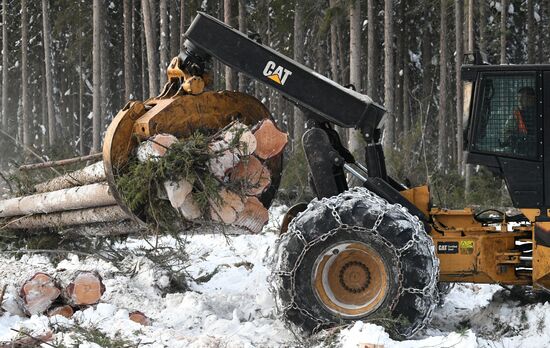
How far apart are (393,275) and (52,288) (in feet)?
10.5

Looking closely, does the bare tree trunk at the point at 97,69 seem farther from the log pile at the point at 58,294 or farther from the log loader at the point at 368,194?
the log loader at the point at 368,194

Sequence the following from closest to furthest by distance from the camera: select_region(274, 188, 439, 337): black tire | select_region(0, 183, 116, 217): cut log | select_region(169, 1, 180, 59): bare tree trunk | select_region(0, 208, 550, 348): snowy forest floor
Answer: select_region(0, 208, 550, 348): snowy forest floor, select_region(274, 188, 439, 337): black tire, select_region(0, 183, 116, 217): cut log, select_region(169, 1, 180, 59): bare tree trunk

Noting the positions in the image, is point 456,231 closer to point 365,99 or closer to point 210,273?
point 365,99

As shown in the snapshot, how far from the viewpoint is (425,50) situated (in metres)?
34.4

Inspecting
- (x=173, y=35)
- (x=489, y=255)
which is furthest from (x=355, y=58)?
(x=173, y=35)

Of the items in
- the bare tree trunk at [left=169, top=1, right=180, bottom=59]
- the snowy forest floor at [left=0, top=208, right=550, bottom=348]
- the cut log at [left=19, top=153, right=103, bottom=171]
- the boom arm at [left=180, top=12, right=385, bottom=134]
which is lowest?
the snowy forest floor at [left=0, top=208, right=550, bottom=348]

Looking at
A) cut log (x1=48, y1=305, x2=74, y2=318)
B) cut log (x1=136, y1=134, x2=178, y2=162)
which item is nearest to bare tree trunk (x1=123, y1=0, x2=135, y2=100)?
cut log (x1=48, y1=305, x2=74, y2=318)

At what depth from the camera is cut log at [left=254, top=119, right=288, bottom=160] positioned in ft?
22.3

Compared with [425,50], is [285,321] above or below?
below

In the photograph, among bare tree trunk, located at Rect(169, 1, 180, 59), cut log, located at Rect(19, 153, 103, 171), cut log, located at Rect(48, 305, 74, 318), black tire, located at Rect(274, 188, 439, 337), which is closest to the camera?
black tire, located at Rect(274, 188, 439, 337)

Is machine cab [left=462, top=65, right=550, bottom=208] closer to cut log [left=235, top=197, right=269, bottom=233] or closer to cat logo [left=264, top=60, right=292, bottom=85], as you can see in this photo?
cat logo [left=264, top=60, right=292, bottom=85]

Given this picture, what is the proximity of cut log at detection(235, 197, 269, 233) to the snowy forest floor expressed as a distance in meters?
0.89

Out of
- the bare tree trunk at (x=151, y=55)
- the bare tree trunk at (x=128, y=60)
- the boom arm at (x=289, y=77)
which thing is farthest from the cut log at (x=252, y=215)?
the bare tree trunk at (x=128, y=60)

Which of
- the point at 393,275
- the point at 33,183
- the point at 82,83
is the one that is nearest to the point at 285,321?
the point at 393,275
